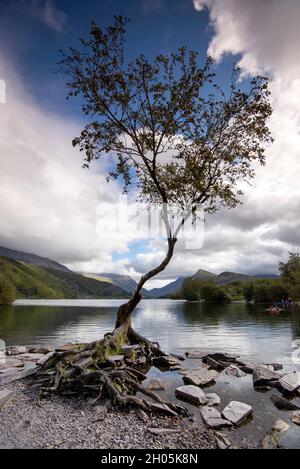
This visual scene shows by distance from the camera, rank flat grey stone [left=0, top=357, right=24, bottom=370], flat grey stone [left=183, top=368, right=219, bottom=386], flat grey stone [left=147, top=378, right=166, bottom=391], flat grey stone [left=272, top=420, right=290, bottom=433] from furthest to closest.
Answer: flat grey stone [left=0, top=357, right=24, bottom=370] < flat grey stone [left=183, top=368, right=219, bottom=386] < flat grey stone [left=147, top=378, right=166, bottom=391] < flat grey stone [left=272, top=420, right=290, bottom=433]

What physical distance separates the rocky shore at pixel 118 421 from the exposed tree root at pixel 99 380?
52 centimetres

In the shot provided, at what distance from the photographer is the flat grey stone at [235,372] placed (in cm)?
2265

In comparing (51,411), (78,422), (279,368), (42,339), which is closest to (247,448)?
(78,422)

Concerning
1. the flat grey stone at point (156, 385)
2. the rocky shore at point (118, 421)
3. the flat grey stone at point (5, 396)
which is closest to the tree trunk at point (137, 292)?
the flat grey stone at point (156, 385)

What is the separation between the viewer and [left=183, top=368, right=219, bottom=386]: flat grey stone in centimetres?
2020

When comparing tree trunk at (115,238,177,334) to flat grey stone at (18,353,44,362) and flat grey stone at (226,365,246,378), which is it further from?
flat grey stone at (226,365,246,378)

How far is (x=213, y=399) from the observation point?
54.3 ft

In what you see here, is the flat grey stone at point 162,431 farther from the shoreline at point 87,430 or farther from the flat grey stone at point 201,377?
the flat grey stone at point 201,377

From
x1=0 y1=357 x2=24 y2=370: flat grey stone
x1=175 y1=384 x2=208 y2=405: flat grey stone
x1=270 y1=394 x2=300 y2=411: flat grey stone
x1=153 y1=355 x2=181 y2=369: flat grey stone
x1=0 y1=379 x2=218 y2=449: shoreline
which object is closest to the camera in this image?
x1=0 y1=379 x2=218 y2=449: shoreline

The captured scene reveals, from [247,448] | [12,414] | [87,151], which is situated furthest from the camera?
[87,151]

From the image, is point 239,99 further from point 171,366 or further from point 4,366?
point 4,366

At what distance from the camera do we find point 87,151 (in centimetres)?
2755

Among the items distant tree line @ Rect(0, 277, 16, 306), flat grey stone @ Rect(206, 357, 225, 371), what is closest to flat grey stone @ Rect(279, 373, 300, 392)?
flat grey stone @ Rect(206, 357, 225, 371)
